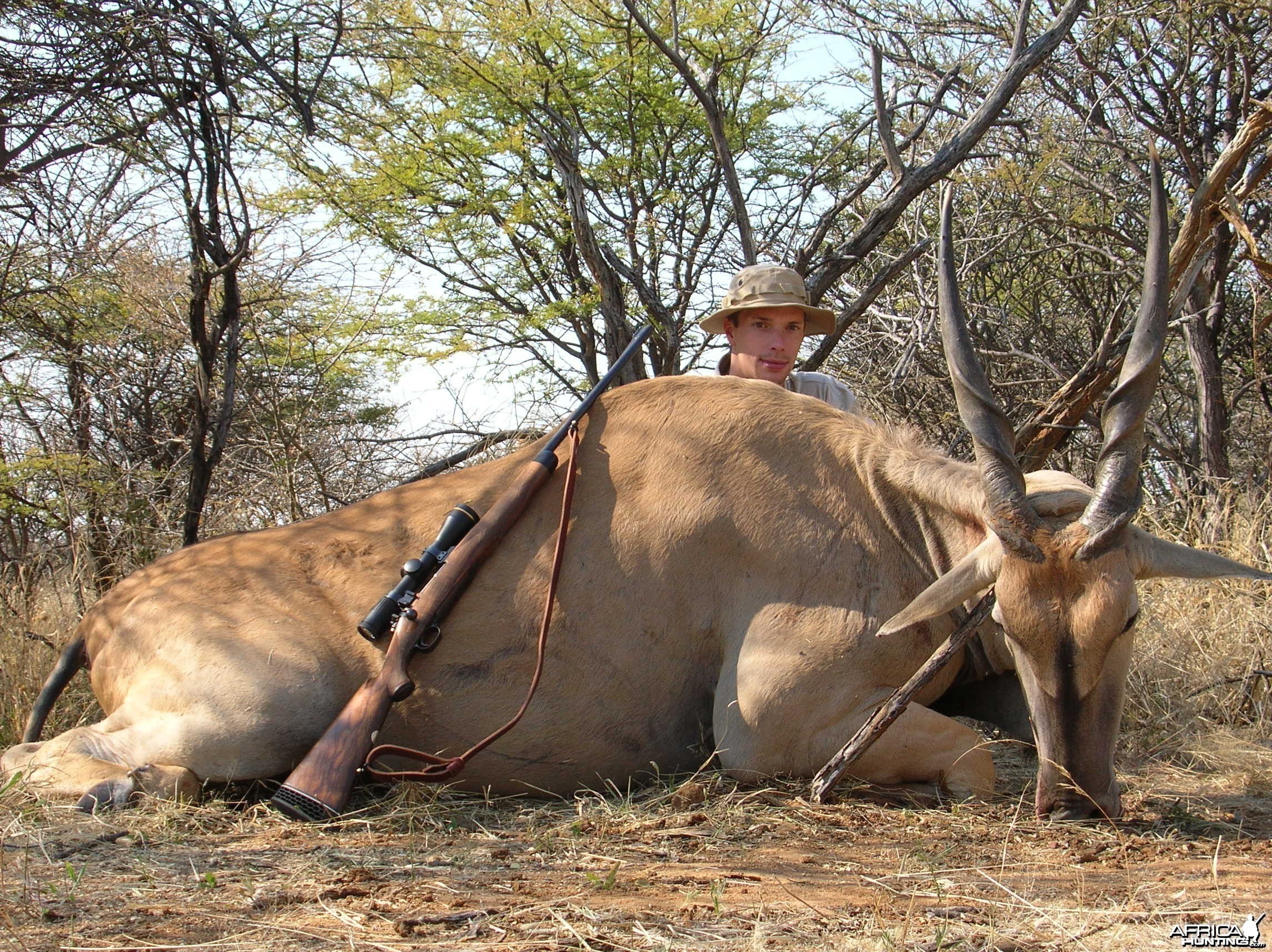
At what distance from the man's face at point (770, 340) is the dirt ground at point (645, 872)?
8.45ft

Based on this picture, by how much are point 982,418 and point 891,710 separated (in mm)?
1057

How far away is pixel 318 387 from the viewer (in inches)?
332

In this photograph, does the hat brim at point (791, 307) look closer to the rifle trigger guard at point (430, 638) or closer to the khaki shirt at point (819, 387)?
the khaki shirt at point (819, 387)

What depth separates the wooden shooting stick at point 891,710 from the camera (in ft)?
13.2

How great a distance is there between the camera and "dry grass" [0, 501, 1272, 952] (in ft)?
8.87

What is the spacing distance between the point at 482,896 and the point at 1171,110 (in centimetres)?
854

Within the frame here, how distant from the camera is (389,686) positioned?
13.8 feet

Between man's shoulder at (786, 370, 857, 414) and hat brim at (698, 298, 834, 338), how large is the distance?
10.5 inches

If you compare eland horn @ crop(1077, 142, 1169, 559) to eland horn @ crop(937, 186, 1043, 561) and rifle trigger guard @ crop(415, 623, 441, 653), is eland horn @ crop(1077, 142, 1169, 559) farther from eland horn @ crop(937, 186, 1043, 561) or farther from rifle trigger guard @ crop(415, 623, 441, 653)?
rifle trigger guard @ crop(415, 623, 441, 653)

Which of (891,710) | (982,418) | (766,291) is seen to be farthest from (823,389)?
(891,710)

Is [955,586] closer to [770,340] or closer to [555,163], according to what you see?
[770,340]

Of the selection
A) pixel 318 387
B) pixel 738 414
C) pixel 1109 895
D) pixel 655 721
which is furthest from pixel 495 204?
pixel 1109 895

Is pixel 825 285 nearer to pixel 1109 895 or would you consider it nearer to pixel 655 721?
pixel 655 721

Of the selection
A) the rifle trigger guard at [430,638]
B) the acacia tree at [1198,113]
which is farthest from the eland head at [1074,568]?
the acacia tree at [1198,113]
